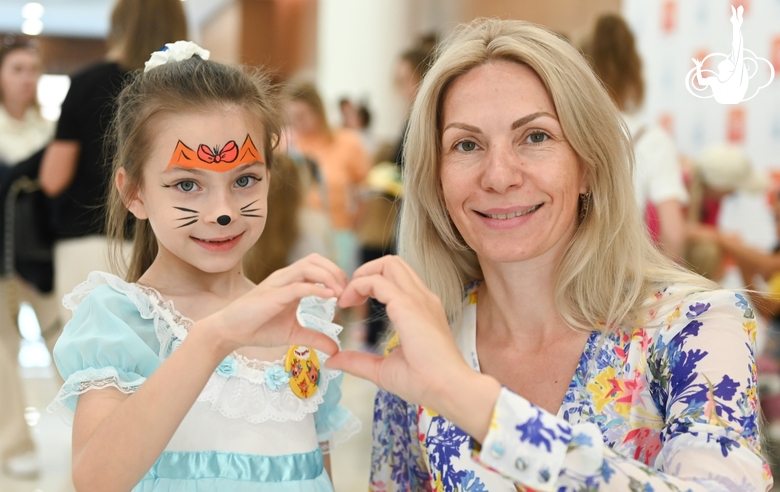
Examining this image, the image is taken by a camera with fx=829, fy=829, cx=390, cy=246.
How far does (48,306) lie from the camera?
10.8 feet

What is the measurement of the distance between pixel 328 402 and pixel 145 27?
5.11 feet

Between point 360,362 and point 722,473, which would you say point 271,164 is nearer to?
point 360,362

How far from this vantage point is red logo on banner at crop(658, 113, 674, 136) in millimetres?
4498

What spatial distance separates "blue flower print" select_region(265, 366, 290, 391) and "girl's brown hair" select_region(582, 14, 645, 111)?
2.07 metres

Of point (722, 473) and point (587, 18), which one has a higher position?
point (587, 18)

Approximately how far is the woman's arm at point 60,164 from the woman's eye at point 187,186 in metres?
1.58

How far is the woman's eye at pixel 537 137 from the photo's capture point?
139 centimetres

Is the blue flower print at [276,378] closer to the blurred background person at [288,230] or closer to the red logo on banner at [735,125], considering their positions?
the blurred background person at [288,230]

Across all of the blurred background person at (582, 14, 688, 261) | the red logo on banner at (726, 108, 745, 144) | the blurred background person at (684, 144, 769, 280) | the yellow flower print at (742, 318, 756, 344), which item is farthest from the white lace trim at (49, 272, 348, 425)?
the red logo on banner at (726, 108, 745, 144)

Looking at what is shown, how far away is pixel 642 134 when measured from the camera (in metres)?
2.94

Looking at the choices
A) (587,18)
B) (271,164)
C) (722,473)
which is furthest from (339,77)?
(722,473)

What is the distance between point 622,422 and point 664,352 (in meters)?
0.13

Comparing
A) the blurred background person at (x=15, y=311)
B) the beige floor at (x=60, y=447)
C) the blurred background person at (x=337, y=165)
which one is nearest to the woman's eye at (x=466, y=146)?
the beige floor at (x=60, y=447)

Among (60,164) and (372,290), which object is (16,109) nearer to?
(60,164)
